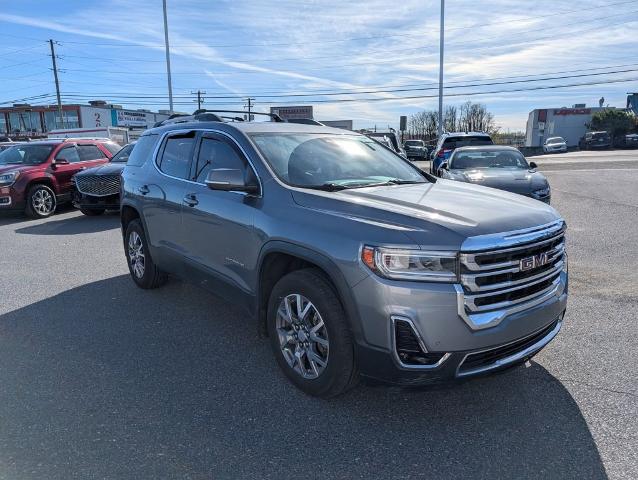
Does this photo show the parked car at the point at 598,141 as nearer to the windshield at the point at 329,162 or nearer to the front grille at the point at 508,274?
the windshield at the point at 329,162

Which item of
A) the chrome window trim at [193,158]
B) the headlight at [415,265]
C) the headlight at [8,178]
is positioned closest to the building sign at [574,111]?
the headlight at [8,178]

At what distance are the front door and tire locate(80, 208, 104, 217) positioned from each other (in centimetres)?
791

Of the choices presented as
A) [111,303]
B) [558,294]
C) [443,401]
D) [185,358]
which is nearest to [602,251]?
[558,294]

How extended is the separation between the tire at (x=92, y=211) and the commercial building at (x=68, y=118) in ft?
197

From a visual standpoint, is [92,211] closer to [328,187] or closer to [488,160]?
[488,160]

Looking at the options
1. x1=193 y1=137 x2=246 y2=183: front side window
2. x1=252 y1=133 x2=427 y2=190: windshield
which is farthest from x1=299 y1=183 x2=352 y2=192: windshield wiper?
x1=193 y1=137 x2=246 y2=183: front side window

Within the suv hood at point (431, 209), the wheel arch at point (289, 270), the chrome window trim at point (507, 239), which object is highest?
the suv hood at point (431, 209)

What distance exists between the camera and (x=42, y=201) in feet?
40.2

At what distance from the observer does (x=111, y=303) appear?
5.53 m

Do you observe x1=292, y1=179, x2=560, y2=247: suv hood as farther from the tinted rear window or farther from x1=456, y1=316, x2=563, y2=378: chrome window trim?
the tinted rear window

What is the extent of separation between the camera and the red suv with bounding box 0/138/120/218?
463 inches

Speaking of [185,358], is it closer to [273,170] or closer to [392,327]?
[273,170]

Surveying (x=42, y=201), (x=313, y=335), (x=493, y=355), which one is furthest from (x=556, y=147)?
(x=313, y=335)

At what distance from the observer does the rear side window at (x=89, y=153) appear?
13.5m
